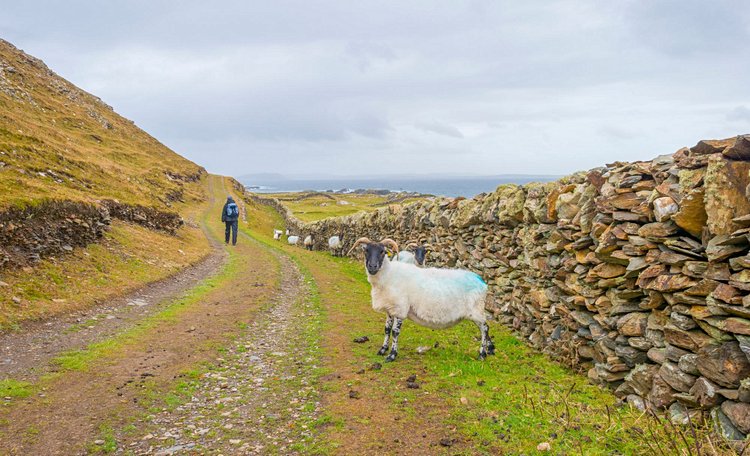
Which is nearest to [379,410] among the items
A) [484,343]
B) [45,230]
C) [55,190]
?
[484,343]

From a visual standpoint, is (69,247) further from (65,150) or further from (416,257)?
(65,150)

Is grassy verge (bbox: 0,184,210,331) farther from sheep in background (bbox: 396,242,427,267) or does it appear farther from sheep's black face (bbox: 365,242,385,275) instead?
sheep in background (bbox: 396,242,427,267)

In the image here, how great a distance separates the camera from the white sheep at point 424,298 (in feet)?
35.2

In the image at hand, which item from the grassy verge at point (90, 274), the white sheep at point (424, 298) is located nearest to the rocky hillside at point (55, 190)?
the grassy verge at point (90, 274)

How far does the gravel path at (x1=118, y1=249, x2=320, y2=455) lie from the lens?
6422 millimetres

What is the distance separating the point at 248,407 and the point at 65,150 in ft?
123

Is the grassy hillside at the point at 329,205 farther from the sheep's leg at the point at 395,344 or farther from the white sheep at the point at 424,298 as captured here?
the sheep's leg at the point at 395,344

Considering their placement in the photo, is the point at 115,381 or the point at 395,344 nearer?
the point at 115,381

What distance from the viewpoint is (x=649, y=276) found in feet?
24.4

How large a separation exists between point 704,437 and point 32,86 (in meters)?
93.1

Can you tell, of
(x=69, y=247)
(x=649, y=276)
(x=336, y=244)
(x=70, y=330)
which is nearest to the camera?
(x=649, y=276)

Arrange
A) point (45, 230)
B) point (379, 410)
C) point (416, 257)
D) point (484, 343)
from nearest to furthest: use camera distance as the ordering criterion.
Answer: point (379, 410), point (484, 343), point (45, 230), point (416, 257)

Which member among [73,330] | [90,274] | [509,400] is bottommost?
[509,400]

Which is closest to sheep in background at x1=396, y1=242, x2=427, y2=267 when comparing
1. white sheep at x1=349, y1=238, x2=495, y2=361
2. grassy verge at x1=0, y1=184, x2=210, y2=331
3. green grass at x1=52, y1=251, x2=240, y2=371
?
white sheep at x1=349, y1=238, x2=495, y2=361
